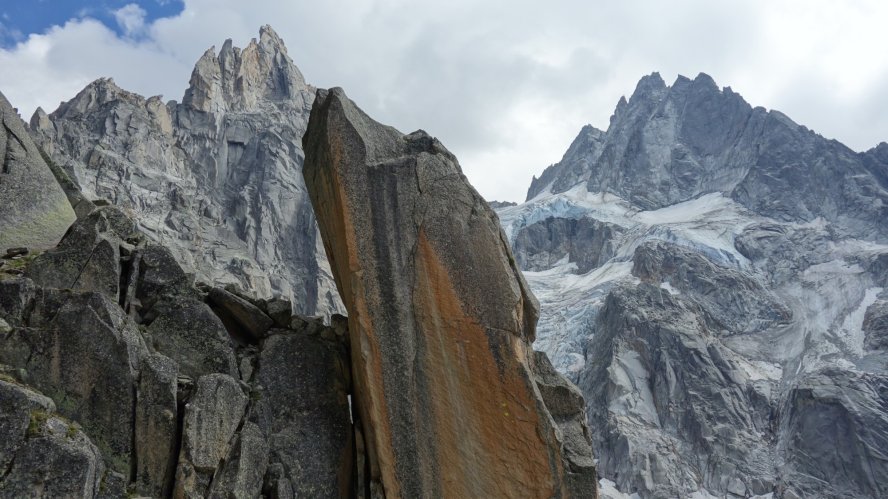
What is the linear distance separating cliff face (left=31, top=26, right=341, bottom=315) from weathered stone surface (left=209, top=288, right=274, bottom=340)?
324ft

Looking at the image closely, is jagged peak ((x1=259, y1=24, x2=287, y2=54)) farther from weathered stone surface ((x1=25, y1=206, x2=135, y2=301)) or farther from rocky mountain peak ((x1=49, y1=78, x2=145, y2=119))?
weathered stone surface ((x1=25, y1=206, x2=135, y2=301))

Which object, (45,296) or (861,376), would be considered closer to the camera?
(45,296)

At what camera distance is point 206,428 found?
1254 centimetres

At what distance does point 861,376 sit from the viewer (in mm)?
102125

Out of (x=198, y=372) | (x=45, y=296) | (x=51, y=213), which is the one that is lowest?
(x=198, y=372)

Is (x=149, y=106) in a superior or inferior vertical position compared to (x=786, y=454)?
superior

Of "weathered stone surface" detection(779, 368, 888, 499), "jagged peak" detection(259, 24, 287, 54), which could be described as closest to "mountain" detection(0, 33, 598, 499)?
"weathered stone surface" detection(779, 368, 888, 499)

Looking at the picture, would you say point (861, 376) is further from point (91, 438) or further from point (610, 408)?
point (91, 438)

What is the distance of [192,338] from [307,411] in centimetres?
293

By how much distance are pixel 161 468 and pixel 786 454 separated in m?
109

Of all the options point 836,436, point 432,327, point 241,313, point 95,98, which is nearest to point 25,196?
point 241,313

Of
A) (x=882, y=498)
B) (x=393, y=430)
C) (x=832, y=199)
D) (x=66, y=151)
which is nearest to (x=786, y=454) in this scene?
(x=882, y=498)

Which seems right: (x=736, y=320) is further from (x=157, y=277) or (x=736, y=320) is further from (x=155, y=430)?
(x=155, y=430)

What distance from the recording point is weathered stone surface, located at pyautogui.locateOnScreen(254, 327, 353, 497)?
13672mm
